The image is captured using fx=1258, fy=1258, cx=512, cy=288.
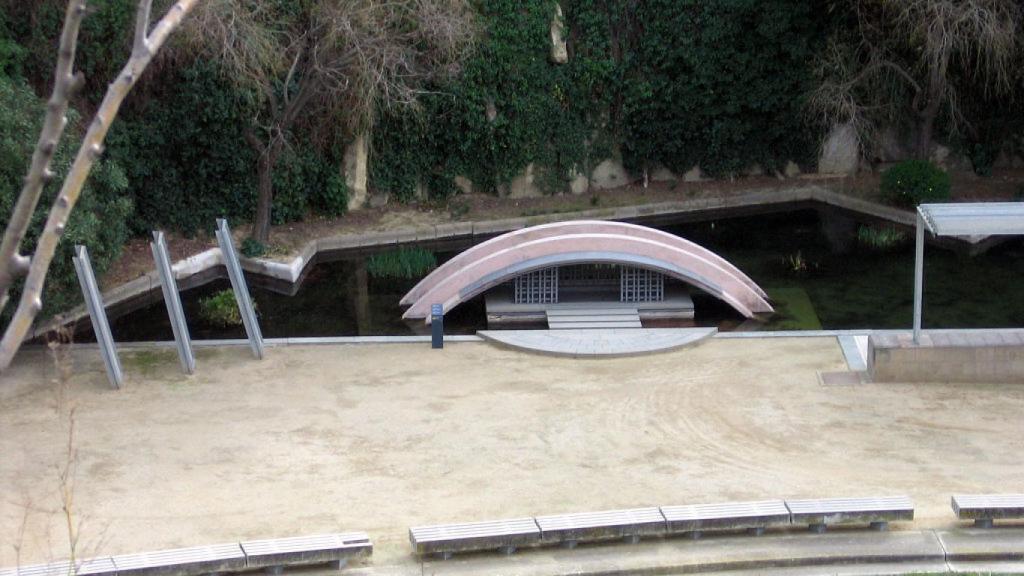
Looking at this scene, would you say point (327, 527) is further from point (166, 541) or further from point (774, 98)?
point (774, 98)

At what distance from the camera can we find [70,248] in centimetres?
1672

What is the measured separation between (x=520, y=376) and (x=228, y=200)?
970 centimetres

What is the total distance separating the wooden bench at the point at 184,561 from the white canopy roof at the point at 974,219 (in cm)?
855

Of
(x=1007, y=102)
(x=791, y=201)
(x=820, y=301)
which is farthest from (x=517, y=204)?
(x=1007, y=102)

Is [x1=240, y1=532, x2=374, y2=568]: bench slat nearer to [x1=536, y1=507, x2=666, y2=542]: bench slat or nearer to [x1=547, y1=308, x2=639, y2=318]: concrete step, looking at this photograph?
[x1=536, y1=507, x2=666, y2=542]: bench slat

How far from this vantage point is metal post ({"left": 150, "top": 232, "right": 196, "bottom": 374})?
15.6m

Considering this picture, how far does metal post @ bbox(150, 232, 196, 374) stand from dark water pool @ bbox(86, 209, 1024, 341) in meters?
2.45

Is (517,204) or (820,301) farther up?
(517,204)

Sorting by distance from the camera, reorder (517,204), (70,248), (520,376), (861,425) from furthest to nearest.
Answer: (517,204) → (70,248) → (520,376) → (861,425)

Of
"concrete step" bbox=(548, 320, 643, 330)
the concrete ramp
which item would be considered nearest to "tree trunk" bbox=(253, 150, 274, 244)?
the concrete ramp

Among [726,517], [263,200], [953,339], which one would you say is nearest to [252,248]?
[263,200]

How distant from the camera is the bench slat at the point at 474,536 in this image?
33.3 ft

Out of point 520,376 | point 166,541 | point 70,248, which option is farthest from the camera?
point 70,248

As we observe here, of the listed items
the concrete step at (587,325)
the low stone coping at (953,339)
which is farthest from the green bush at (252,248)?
the low stone coping at (953,339)
